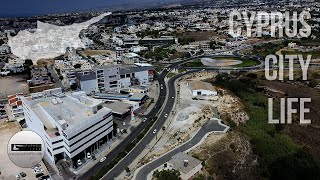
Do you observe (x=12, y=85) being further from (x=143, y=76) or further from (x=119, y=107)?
(x=119, y=107)

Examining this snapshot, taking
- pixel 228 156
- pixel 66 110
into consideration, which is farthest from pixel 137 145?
pixel 228 156

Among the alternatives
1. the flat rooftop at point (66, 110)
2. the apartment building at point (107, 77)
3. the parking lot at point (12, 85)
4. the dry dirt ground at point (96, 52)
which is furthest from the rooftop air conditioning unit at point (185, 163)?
the dry dirt ground at point (96, 52)

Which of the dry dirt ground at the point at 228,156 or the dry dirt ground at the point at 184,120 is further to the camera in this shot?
the dry dirt ground at the point at 184,120

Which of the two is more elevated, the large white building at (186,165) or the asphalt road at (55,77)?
the asphalt road at (55,77)

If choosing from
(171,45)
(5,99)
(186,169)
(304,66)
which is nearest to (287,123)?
(186,169)

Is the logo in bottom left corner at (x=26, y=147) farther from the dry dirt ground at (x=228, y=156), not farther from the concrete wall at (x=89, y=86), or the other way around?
the concrete wall at (x=89, y=86)

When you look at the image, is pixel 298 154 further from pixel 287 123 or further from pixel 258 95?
pixel 258 95
